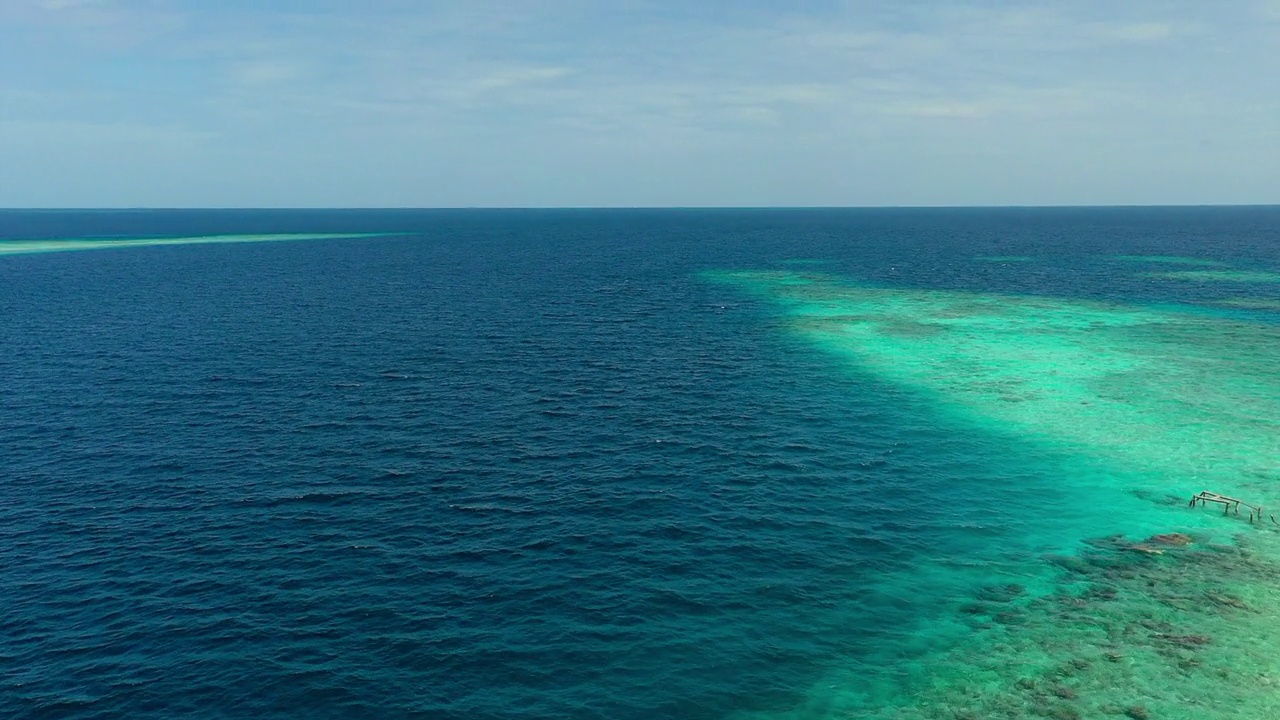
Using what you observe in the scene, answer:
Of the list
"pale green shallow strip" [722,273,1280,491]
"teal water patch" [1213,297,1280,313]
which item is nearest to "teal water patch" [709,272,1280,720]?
"pale green shallow strip" [722,273,1280,491]

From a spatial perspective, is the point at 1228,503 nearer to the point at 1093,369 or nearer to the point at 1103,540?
the point at 1103,540

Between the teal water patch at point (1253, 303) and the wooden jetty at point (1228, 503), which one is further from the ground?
the teal water patch at point (1253, 303)

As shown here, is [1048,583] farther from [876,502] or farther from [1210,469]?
[1210,469]

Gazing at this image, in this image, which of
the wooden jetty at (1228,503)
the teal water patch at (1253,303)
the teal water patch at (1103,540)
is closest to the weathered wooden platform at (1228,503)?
the wooden jetty at (1228,503)

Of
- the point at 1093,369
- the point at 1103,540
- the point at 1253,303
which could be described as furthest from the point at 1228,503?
the point at 1253,303

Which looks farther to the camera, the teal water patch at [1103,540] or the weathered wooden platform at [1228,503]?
the weathered wooden platform at [1228,503]

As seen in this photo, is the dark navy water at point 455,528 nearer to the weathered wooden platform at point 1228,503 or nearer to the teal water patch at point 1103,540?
the teal water patch at point 1103,540
